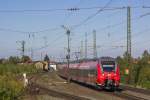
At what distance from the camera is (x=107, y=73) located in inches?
1829

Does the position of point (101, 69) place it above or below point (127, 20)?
below

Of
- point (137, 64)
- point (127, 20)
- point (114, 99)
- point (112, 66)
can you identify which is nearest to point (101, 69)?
point (112, 66)

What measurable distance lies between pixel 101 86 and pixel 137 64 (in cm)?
2033

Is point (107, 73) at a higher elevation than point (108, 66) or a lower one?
lower

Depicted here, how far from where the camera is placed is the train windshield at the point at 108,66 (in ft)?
152

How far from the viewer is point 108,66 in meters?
46.5

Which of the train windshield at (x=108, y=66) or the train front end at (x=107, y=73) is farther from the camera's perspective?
the train windshield at (x=108, y=66)

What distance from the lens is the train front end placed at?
46.1m

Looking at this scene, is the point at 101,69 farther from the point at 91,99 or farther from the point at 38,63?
the point at 38,63

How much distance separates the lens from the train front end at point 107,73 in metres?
46.1

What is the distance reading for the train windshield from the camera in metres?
46.3

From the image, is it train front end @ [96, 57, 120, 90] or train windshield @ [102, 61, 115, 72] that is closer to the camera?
train front end @ [96, 57, 120, 90]

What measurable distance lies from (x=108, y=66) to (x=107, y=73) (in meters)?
0.65

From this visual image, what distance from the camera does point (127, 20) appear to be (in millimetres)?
60156
